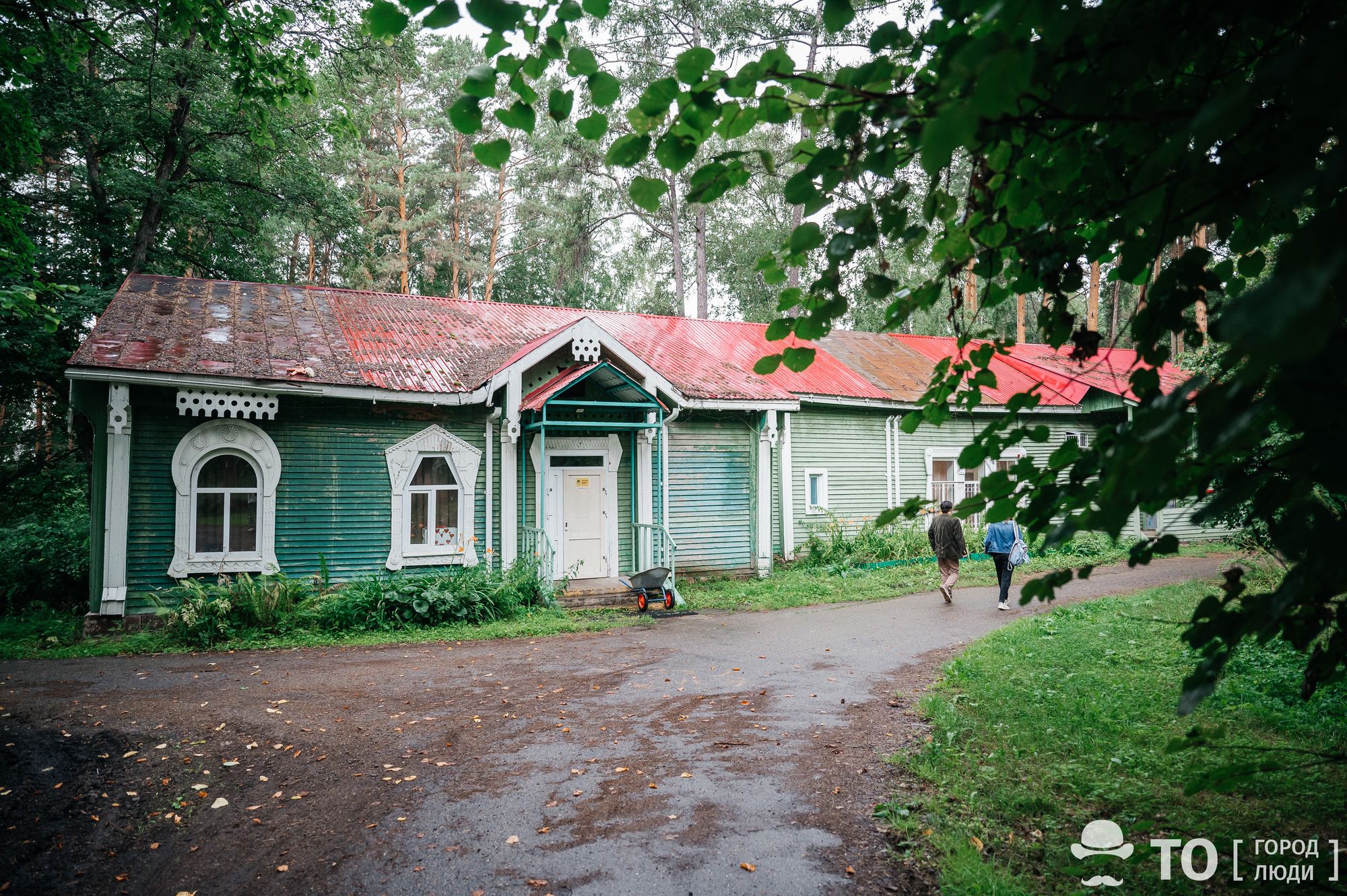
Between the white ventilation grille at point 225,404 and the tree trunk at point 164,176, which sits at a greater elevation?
the tree trunk at point 164,176

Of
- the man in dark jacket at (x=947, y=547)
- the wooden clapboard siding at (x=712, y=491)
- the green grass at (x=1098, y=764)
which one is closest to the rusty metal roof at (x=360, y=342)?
the wooden clapboard siding at (x=712, y=491)

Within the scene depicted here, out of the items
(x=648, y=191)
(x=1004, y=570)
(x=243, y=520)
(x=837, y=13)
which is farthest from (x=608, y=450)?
(x=837, y=13)

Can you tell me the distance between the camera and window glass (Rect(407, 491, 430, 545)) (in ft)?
40.3

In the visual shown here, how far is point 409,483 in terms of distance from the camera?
481 inches

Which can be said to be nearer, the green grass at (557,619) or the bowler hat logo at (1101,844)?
the bowler hat logo at (1101,844)

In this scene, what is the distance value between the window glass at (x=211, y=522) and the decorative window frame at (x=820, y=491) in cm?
1160

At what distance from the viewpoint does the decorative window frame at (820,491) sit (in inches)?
661

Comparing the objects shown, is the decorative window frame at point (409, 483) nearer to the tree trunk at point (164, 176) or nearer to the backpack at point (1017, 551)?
the tree trunk at point (164, 176)

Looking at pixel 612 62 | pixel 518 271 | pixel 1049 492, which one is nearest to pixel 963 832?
Answer: pixel 1049 492

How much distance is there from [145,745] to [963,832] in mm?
6137

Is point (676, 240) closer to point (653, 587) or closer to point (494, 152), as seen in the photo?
point (653, 587)

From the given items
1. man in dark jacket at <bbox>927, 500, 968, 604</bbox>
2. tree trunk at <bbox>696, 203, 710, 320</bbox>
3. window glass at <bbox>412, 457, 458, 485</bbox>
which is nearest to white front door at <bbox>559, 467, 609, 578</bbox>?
window glass at <bbox>412, 457, 458, 485</bbox>

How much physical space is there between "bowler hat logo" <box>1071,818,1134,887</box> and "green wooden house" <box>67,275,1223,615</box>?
5.36 metres

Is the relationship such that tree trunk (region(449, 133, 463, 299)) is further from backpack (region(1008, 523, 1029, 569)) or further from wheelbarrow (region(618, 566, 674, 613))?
backpack (region(1008, 523, 1029, 569))
